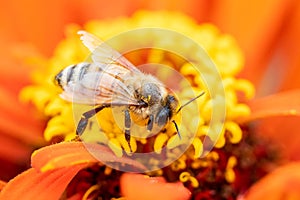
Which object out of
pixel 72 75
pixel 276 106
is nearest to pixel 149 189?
pixel 72 75

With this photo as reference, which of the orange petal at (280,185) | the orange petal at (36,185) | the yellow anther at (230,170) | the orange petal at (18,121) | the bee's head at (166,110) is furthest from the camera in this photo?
the orange petal at (18,121)

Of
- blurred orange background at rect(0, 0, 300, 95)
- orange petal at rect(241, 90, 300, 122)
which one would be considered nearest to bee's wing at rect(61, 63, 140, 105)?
orange petal at rect(241, 90, 300, 122)

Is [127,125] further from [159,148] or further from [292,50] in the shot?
[292,50]

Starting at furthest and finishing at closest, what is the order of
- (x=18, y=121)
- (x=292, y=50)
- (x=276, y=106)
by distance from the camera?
(x=292, y=50)
(x=18, y=121)
(x=276, y=106)

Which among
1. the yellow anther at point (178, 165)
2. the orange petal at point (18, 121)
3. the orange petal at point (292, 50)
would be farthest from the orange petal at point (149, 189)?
the orange petal at point (292, 50)

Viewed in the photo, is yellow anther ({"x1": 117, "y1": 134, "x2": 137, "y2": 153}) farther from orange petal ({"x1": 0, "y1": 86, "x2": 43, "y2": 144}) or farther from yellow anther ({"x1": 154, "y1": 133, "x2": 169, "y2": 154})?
orange petal ({"x1": 0, "y1": 86, "x2": 43, "y2": 144})

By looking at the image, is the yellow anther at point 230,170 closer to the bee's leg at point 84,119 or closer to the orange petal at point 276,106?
the orange petal at point 276,106

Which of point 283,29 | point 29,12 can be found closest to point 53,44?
point 29,12
